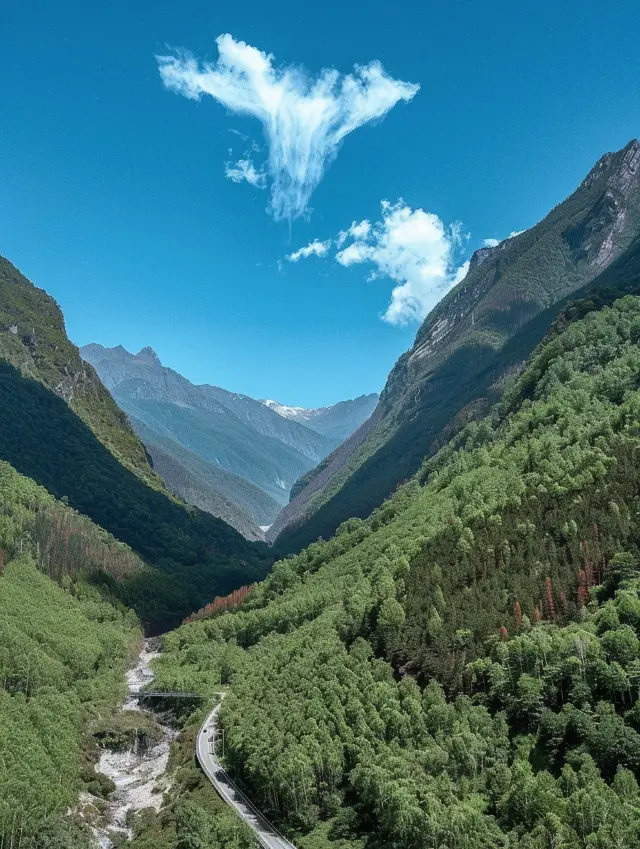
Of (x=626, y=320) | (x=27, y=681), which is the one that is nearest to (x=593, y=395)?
(x=626, y=320)

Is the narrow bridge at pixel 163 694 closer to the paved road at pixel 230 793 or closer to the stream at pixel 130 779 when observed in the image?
the stream at pixel 130 779

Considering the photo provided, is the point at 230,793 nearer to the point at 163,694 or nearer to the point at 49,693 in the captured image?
the point at 49,693

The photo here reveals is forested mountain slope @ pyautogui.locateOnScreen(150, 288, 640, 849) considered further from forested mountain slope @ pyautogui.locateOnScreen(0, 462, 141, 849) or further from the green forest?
the green forest

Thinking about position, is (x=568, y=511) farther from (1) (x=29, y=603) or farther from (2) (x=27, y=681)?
(1) (x=29, y=603)

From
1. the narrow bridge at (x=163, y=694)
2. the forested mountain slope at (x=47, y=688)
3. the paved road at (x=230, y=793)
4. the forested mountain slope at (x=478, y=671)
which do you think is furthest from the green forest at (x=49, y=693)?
the forested mountain slope at (x=478, y=671)

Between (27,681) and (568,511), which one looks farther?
(27,681)

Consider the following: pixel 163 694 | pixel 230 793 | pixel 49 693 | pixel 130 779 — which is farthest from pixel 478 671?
pixel 49 693
